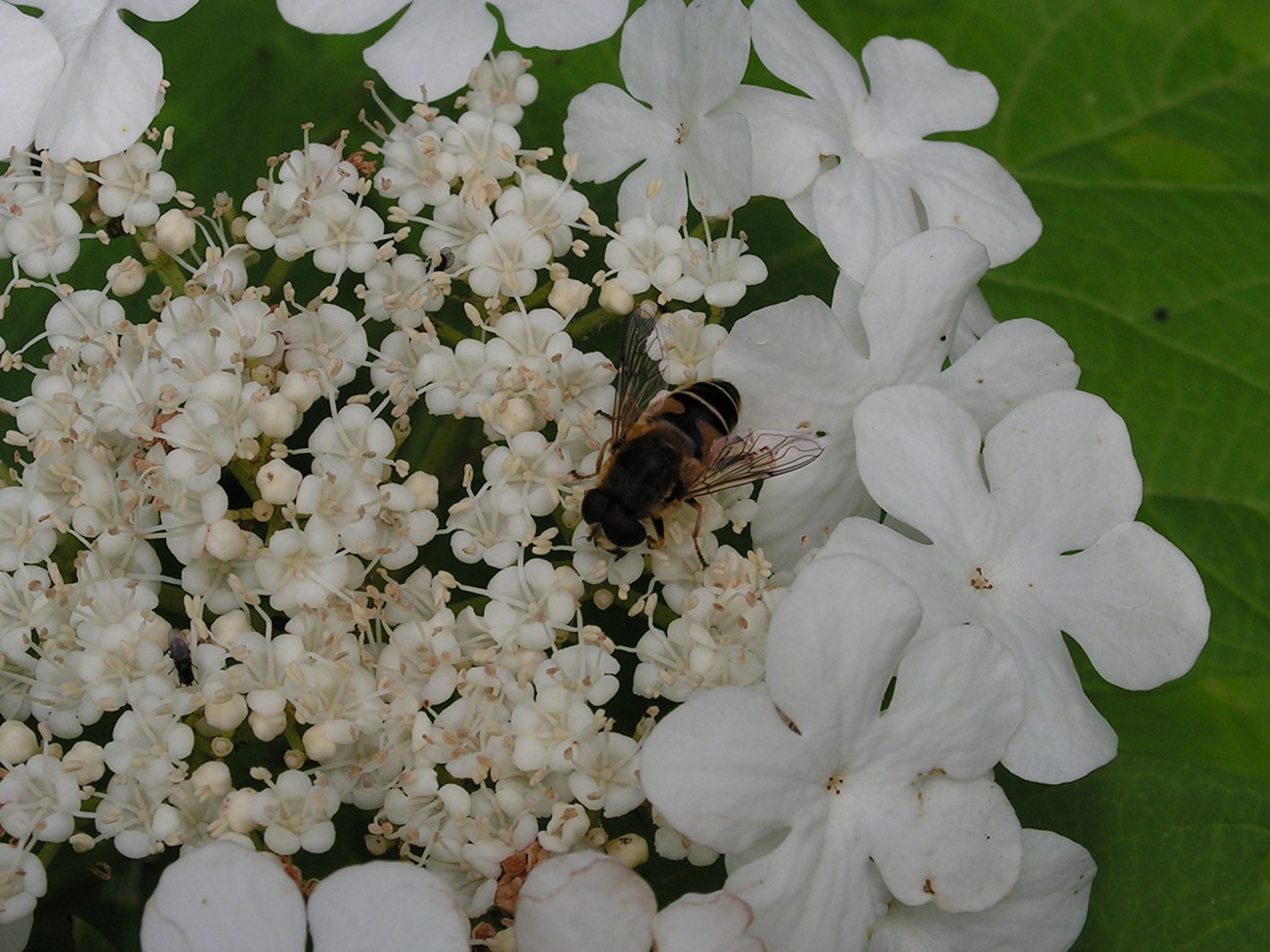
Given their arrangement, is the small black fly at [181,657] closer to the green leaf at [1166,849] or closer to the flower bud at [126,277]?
the flower bud at [126,277]

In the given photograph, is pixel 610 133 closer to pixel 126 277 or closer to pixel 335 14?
pixel 335 14

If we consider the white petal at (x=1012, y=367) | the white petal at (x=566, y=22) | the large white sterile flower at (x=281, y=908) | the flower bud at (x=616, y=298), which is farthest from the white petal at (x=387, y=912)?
the white petal at (x=566, y=22)

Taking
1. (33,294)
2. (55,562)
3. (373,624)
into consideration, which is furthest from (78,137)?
(373,624)

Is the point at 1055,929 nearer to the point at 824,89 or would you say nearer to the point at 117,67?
the point at 824,89

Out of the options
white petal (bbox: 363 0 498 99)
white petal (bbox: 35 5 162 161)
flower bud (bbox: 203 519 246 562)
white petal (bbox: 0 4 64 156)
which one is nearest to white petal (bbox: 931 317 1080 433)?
white petal (bbox: 363 0 498 99)

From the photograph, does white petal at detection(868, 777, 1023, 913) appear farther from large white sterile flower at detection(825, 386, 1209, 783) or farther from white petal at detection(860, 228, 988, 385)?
white petal at detection(860, 228, 988, 385)
